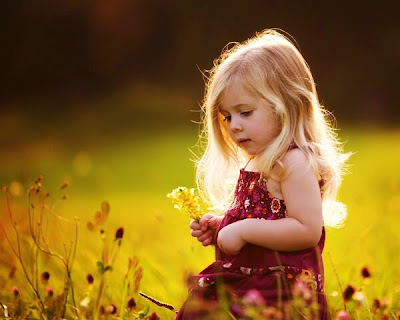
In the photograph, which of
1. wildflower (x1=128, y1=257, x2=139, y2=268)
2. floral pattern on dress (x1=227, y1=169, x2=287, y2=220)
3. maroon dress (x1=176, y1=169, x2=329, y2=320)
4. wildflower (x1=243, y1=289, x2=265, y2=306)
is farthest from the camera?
wildflower (x1=128, y1=257, x2=139, y2=268)

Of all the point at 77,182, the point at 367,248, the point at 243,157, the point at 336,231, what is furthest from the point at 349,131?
the point at 243,157

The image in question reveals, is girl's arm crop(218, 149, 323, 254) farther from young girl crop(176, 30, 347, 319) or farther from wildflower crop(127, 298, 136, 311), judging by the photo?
wildflower crop(127, 298, 136, 311)

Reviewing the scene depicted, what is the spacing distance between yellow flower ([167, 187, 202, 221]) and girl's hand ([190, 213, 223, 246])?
0.9 inches

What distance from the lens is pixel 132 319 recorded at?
275 centimetres

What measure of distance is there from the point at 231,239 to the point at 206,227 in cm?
27

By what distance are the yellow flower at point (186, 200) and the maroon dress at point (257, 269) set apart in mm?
121

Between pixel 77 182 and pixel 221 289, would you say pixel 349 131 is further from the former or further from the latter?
pixel 221 289

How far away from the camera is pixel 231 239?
2.52m

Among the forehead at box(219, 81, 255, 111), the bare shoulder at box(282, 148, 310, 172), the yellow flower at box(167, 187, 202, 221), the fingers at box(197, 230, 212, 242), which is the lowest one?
the fingers at box(197, 230, 212, 242)

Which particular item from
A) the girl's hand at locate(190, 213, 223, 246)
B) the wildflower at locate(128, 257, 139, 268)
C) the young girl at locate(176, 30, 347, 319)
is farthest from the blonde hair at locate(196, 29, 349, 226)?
the wildflower at locate(128, 257, 139, 268)

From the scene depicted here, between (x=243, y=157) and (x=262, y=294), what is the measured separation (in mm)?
686

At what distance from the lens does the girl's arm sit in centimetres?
245

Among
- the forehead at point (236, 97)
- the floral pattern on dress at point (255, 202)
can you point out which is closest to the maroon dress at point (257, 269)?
the floral pattern on dress at point (255, 202)

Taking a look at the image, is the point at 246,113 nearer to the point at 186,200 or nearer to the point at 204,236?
the point at 186,200
